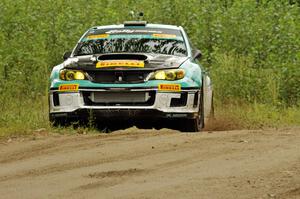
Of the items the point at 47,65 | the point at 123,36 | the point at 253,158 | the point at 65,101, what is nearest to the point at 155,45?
the point at 123,36

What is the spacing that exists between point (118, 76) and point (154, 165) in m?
3.25

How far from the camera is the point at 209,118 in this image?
13836 millimetres

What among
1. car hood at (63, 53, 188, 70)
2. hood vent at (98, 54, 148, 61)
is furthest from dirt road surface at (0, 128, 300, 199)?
hood vent at (98, 54, 148, 61)

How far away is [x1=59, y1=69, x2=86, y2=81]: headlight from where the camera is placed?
11508mm

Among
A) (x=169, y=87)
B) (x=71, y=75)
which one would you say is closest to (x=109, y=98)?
(x=71, y=75)

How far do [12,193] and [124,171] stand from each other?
1.32m

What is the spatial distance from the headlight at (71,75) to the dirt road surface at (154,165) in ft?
2.90

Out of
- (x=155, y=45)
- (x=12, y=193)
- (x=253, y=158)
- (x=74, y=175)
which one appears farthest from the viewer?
(x=155, y=45)

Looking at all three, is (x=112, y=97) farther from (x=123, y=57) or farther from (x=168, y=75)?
(x=168, y=75)

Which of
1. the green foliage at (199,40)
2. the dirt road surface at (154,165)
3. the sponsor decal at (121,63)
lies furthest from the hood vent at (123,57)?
the green foliage at (199,40)

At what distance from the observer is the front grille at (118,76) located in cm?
1143

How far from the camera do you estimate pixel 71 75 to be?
1157cm

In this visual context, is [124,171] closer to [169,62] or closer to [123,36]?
[169,62]

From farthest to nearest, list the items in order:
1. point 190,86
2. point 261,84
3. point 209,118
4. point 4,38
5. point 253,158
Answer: point 4,38 → point 261,84 → point 209,118 → point 190,86 → point 253,158
